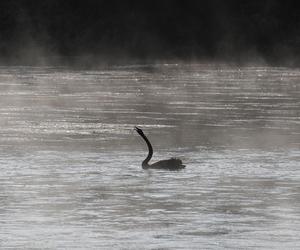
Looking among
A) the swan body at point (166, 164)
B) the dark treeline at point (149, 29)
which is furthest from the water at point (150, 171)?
the dark treeline at point (149, 29)

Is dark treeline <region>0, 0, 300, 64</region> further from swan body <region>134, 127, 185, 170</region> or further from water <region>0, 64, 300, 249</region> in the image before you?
swan body <region>134, 127, 185, 170</region>

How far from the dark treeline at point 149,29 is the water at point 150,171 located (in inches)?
1129

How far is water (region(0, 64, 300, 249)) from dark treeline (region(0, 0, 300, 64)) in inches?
1129

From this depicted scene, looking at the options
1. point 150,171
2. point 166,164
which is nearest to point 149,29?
point 166,164

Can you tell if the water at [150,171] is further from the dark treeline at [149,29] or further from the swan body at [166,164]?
the dark treeline at [149,29]

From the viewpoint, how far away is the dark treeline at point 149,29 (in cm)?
8150

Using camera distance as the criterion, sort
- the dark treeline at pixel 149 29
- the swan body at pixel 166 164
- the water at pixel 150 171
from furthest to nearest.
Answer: the dark treeline at pixel 149 29, the swan body at pixel 166 164, the water at pixel 150 171

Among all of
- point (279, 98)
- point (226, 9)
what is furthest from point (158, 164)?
point (226, 9)

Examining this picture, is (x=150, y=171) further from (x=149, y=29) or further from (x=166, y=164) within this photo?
(x=149, y=29)

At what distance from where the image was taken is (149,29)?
287 ft

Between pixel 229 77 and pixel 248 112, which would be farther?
pixel 229 77

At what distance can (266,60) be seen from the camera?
253 ft

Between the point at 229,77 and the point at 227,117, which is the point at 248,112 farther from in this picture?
the point at 229,77

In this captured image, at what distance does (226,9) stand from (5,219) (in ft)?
241
